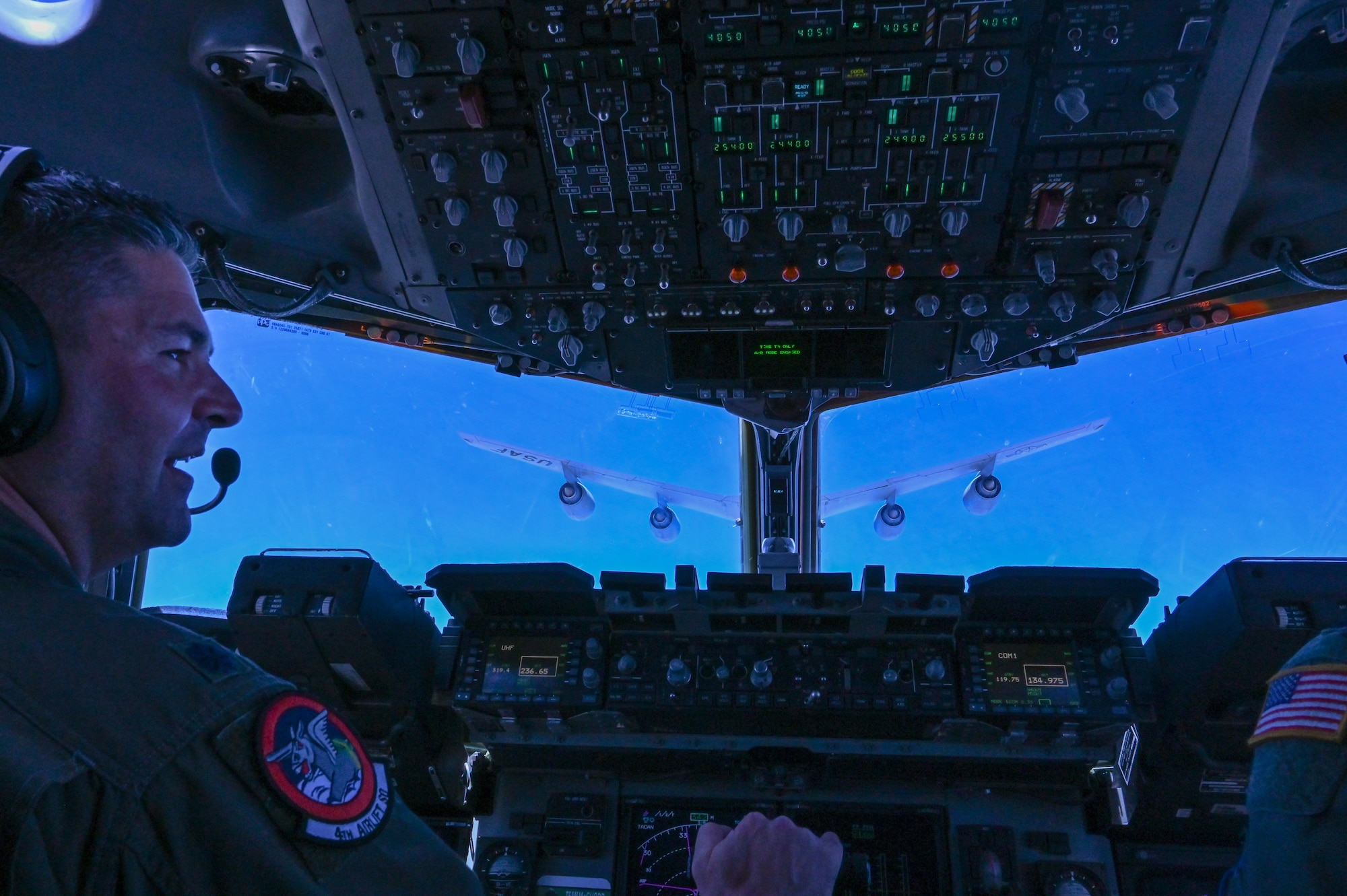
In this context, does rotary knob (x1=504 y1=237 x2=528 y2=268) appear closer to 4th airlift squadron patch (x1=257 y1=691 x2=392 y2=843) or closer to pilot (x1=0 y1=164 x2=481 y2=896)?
pilot (x1=0 y1=164 x2=481 y2=896)

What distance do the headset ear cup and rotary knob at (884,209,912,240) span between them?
183 centimetres

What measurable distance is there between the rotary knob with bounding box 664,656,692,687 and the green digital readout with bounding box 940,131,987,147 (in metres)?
1.55

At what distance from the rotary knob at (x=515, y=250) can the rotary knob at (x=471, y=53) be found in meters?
0.48

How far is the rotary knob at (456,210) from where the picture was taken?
2.27 metres

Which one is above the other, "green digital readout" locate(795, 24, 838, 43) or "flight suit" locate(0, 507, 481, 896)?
"green digital readout" locate(795, 24, 838, 43)

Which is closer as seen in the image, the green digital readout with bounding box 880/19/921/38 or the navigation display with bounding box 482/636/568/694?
the green digital readout with bounding box 880/19/921/38

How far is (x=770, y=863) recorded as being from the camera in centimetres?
111

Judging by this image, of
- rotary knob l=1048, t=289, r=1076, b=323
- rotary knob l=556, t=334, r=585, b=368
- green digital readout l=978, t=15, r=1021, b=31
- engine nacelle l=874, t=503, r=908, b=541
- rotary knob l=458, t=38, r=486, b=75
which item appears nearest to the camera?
green digital readout l=978, t=15, r=1021, b=31

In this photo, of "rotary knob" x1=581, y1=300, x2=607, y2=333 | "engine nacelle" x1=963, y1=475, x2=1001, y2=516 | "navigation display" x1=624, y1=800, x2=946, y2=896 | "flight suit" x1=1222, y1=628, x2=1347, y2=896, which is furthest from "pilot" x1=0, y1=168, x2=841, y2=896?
"engine nacelle" x1=963, y1=475, x2=1001, y2=516

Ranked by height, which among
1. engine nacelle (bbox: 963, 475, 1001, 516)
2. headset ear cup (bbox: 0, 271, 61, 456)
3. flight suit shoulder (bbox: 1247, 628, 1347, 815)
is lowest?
flight suit shoulder (bbox: 1247, 628, 1347, 815)

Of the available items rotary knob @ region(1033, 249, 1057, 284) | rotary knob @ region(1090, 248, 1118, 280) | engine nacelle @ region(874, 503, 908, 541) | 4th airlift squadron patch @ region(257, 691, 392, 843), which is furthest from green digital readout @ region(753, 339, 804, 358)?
engine nacelle @ region(874, 503, 908, 541)

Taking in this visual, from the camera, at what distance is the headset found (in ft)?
2.46

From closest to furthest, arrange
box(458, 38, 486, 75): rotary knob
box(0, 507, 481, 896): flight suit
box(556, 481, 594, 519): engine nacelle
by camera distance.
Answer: box(0, 507, 481, 896): flight suit < box(458, 38, 486, 75): rotary knob < box(556, 481, 594, 519): engine nacelle

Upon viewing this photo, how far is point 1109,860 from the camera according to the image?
2422 mm
